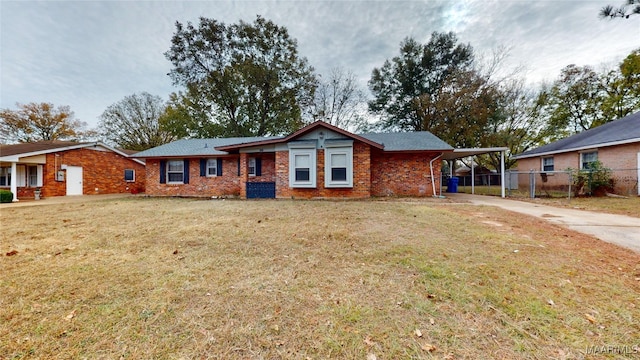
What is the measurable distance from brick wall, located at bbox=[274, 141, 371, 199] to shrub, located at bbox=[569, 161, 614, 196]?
10.8 metres

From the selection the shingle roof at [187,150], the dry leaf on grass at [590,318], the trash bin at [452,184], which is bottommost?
the dry leaf on grass at [590,318]

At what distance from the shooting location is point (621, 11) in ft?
26.0

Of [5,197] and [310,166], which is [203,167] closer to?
[310,166]

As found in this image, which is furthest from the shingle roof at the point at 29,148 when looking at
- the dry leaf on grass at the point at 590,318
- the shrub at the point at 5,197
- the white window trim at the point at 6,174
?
the dry leaf on grass at the point at 590,318

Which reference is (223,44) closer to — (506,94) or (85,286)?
(85,286)

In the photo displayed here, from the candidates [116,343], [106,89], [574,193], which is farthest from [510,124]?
[106,89]

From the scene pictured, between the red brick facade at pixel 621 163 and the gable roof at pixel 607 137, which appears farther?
the gable roof at pixel 607 137

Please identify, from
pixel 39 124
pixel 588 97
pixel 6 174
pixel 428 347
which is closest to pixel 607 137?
pixel 588 97

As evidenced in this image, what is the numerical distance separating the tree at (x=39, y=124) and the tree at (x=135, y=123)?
11.5ft

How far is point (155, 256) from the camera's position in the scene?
3652 millimetres

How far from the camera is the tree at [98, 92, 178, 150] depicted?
82.2ft

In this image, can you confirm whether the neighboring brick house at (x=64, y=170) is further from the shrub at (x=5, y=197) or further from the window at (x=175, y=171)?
the window at (x=175, y=171)

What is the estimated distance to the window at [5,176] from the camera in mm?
14453

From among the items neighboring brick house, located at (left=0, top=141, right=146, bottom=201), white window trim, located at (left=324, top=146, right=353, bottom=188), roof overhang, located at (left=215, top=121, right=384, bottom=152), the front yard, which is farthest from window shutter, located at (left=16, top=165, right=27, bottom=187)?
white window trim, located at (left=324, top=146, right=353, bottom=188)
